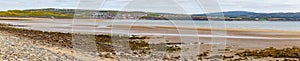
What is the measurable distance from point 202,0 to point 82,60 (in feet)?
16.1

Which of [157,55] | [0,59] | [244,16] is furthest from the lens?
[244,16]

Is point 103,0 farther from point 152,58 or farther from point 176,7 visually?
point 152,58

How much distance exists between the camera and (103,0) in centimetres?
1407

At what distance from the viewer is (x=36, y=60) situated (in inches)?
557

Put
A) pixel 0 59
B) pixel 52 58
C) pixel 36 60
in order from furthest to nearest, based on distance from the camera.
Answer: pixel 52 58, pixel 36 60, pixel 0 59

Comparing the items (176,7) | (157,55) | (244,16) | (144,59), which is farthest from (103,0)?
(244,16)

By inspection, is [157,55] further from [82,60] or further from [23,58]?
[23,58]

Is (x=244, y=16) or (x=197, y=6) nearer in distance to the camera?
(x=197, y=6)

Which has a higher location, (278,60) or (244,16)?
(278,60)

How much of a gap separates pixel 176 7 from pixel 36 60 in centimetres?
585

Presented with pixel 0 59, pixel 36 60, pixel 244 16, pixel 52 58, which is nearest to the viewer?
pixel 0 59

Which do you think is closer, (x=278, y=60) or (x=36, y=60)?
(x=36, y=60)

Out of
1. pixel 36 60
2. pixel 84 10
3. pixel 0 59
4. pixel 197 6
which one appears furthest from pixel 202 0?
pixel 0 59

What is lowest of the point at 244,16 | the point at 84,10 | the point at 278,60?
the point at 244,16
